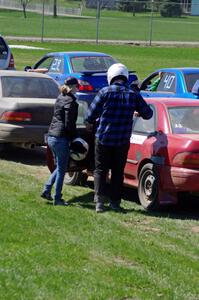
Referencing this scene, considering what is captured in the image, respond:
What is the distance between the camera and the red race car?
933cm

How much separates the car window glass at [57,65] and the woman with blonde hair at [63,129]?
11.0 meters

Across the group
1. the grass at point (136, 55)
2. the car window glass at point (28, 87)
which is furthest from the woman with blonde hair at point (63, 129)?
the grass at point (136, 55)

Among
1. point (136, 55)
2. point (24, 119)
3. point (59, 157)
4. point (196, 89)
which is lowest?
point (136, 55)

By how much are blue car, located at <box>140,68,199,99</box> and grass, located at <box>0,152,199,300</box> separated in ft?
19.2

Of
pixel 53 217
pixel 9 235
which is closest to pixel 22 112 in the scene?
pixel 53 217

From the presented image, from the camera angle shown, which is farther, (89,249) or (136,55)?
(136,55)

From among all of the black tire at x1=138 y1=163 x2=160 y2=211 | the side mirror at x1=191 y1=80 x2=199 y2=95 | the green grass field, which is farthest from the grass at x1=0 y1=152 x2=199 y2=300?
the side mirror at x1=191 y1=80 x2=199 y2=95

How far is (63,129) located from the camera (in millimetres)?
9703

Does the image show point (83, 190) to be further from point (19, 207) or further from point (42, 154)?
point (42, 154)

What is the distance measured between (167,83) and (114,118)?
744cm

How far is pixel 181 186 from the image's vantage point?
938cm

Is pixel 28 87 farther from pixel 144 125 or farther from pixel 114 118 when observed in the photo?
pixel 114 118

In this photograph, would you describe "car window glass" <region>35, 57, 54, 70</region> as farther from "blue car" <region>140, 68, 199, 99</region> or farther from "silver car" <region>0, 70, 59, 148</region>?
"silver car" <region>0, 70, 59, 148</region>

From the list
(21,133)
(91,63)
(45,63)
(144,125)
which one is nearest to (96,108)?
(144,125)
